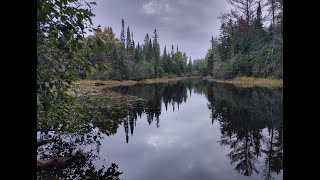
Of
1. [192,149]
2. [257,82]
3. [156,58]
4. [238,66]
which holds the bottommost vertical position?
[192,149]

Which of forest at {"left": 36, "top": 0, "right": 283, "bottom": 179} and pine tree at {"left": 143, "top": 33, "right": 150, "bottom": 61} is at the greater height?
pine tree at {"left": 143, "top": 33, "right": 150, "bottom": 61}

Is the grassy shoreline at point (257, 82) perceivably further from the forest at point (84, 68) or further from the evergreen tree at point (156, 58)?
→ the evergreen tree at point (156, 58)

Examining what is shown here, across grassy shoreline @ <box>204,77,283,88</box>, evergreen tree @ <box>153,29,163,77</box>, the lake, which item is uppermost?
evergreen tree @ <box>153,29,163,77</box>

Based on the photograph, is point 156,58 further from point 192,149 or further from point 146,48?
point 192,149

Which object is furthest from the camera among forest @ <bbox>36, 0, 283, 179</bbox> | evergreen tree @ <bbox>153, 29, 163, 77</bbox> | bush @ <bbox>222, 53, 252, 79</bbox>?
evergreen tree @ <bbox>153, 29, 163, 77</bbox>

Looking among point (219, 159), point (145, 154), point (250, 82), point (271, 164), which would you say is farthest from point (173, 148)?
point (250, 82)

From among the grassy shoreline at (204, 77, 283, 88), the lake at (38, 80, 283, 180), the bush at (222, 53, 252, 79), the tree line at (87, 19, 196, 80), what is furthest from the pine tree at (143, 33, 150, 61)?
the lake at (38, 80, 283, 180)

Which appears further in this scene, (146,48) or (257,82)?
(146,48)

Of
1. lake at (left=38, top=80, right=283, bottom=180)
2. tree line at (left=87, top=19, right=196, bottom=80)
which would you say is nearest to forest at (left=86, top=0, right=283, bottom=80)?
tree line at (left=87, top=19, right=196, bottom=80)

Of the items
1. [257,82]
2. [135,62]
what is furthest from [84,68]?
[135,62]

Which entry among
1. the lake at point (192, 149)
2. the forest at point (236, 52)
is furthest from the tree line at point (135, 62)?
the lake at point (192, 149)

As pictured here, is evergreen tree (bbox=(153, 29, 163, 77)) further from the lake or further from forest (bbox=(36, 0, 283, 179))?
the lake

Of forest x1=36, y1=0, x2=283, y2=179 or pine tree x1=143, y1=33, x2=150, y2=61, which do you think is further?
pine tree x1=143, y1=33, x2=150, y2=61

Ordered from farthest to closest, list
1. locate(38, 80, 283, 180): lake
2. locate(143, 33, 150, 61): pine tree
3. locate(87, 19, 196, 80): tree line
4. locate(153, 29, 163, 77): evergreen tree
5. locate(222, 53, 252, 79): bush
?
locate(143, 33, 150, 61): pine tree < locate(153, 29, 163, 77): evergreen tree < locate(87, 19, 196, 80): tree line < locate(222, 53, 252, 79): bush < locate(38, 80, 283, 180): lake
